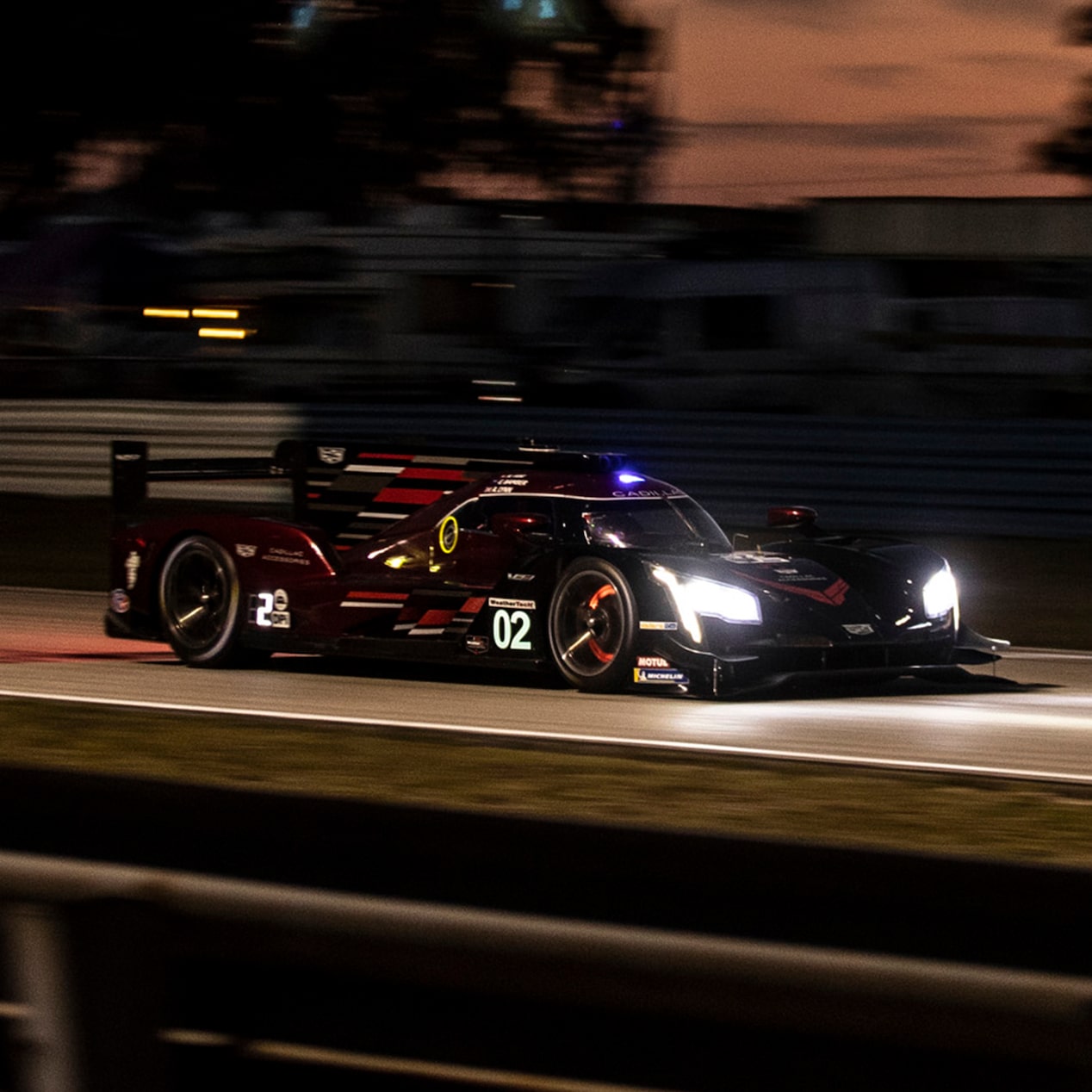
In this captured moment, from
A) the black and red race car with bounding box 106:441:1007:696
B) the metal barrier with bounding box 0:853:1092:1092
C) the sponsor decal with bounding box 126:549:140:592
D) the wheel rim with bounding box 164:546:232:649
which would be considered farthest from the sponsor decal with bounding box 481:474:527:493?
the metal barrier with bounding box 0:853:1092:1092

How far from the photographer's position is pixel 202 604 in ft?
36.9

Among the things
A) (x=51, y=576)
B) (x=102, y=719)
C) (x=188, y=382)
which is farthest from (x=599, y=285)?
(x=102, y=719)

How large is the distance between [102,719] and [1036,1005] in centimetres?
727

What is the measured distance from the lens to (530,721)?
29.0 feet

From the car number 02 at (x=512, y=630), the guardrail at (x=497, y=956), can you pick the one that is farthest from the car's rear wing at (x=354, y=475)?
the guardrail at (x=497, y=956)

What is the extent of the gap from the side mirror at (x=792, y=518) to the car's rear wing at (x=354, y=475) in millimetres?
1251

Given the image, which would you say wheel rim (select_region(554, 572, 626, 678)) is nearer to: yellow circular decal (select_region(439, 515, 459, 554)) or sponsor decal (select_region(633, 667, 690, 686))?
sponsor decal (select_region(633, 667, 690, 686))

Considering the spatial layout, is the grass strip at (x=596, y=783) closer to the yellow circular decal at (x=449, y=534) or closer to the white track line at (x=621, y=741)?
the white track line at (x=621, y=741)

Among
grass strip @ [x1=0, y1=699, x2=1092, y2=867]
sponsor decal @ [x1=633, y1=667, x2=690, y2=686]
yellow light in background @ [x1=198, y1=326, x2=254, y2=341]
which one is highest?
yellow light in background @ [x1=198, y1=326, x2=254, y2=341]

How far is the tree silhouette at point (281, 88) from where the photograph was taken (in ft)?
76.5

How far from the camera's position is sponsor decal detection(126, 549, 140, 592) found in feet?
37.4

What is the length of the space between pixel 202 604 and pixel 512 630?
2.31m

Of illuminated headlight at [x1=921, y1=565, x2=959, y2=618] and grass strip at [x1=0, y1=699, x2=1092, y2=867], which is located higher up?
illuminated headlight at [x1=921, y1=565, x2=959, y2=618]

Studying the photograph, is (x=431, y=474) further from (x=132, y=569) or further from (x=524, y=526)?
(x=132, y=569)
